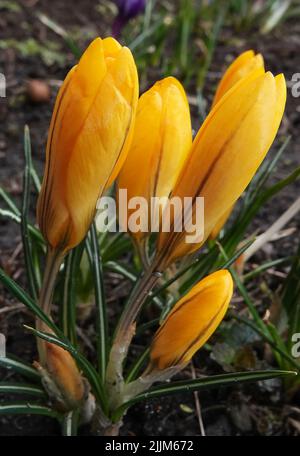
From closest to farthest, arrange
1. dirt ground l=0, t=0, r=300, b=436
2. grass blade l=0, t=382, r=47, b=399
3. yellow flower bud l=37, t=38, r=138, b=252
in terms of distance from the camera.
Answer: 1. yellow flower bud l=37, t=38, r=138, b=252
2. grass blade l=0, t=382, r=47, b=399
3. dirt ground l=0, t=0, r=300, b=436

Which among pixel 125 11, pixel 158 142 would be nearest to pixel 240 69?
pixel 158 142

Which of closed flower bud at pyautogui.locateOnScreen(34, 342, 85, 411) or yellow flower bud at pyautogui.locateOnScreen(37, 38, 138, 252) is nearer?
yellow flower bud at pyautogui.locateOnScreen(37, 38, 138, 252)

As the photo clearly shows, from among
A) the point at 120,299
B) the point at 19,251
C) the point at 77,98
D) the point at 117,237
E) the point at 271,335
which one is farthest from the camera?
the point at 19,251

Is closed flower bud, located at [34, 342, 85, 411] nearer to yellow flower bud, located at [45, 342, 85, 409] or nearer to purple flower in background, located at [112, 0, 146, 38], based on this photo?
yellow flower bud, located at [45, 342, 85, 409]

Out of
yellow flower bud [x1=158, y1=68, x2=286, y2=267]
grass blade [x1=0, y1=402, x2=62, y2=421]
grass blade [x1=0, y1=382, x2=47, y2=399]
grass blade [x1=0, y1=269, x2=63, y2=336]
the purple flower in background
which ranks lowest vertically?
grass blade [x1=0, y1=402, x2=62, y2=421]

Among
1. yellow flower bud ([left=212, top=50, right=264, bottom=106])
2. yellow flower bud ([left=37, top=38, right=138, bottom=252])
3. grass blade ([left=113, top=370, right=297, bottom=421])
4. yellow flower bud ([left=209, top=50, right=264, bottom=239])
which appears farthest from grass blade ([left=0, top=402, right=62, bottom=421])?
yellow flower bud ([left=212, top=50, right=264, bottom=106])

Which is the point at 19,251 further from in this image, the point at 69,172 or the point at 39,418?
the point at 69,172

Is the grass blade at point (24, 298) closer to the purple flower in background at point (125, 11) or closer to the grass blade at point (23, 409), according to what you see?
the grass blade at point (23, 409)
